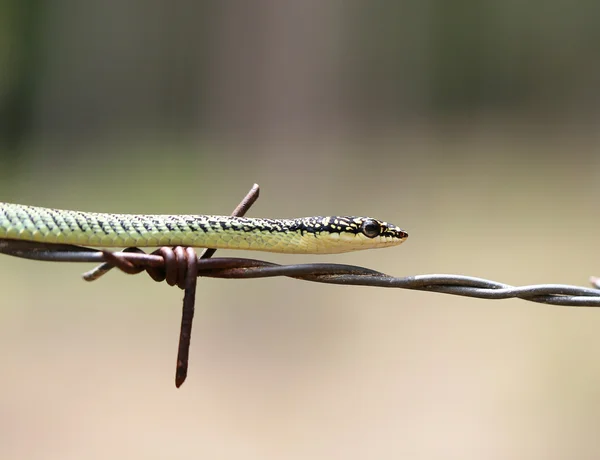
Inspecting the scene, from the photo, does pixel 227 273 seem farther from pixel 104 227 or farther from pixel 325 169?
pixel 325 169

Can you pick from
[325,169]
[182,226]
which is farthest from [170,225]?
[325,169]

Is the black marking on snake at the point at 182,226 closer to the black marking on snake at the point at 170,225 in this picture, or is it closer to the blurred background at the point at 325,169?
the black marking on snake at the point at 170,225

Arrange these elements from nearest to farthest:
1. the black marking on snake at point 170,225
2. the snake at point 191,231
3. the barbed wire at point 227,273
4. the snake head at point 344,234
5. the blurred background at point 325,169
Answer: the barbed wire at point 227,273, the snake at point 191,231, the black marking on snake at point 170,225, the snake head at point 344,234, the blurred background at point 325,169

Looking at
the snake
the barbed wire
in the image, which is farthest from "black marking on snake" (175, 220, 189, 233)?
the barbed wire

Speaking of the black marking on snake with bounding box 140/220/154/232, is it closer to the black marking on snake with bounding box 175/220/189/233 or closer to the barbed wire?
the black marking on snake with bounding box 175/220/189/233

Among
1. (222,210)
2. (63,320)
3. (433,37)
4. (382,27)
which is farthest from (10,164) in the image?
(433,37)

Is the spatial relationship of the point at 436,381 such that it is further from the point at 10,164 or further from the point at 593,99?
the point at 10,164

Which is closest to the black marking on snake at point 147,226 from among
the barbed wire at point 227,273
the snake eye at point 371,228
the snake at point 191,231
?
the snake at point 191,231
